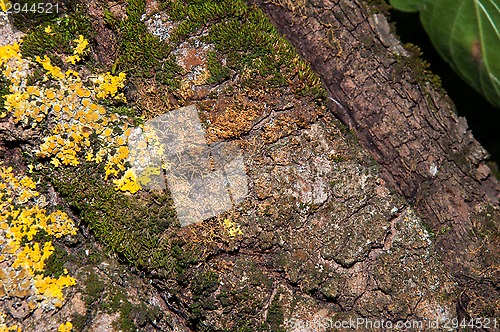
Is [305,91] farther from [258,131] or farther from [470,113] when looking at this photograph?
[470,113]

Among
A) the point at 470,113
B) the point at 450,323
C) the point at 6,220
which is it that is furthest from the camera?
the point at 470,113

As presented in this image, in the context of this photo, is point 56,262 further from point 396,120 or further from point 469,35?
point 469,35

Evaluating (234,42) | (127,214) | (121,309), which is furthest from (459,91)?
(121,309)

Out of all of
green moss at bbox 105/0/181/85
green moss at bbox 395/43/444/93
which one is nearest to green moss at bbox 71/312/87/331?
green moss at bbox 105/0/181/85

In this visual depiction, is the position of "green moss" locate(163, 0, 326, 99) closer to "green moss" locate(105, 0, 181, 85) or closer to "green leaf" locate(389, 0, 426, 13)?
"green moss" locate(105, 0, 181, 85)

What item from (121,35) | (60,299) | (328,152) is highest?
(121,35)

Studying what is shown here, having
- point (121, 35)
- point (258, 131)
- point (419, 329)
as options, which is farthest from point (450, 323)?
point (121, 35)
